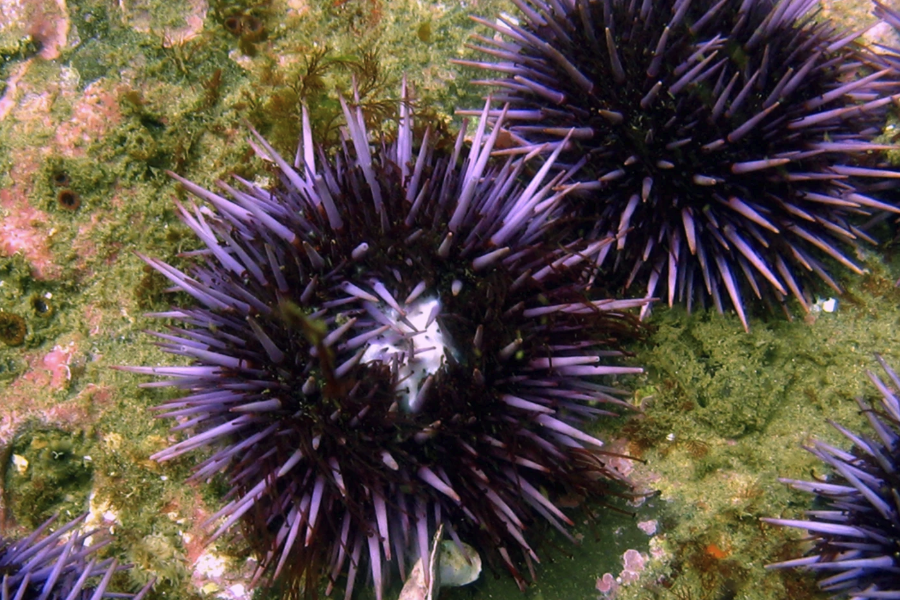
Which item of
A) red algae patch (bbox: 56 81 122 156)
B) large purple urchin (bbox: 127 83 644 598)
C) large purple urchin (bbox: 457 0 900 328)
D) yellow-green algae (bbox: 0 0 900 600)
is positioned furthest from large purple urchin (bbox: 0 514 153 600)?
large purple urchin (bbox: 457 0 900 328)

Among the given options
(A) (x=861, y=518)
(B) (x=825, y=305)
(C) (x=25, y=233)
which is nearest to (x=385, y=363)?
(A) (x=861, y=518)

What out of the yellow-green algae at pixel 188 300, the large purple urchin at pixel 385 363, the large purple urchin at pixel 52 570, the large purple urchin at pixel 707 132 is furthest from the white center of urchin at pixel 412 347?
the large purple urchin at pixel 52 570

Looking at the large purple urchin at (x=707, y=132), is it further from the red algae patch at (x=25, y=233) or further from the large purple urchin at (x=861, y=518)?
the red algae patch at (x=25, y=233)

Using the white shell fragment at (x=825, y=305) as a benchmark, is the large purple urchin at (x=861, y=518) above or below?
below

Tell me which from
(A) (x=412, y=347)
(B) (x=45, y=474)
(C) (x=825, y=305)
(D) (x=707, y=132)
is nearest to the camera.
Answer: (A) (x=412, y=347)

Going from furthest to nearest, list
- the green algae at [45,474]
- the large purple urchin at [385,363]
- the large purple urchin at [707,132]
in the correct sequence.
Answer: the green algae at [45,474] < the large purple urchin at [707,132] < the large purple urchin at [385,363]

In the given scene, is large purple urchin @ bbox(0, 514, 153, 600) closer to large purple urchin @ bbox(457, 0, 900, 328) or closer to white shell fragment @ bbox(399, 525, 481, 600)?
white shell fragment @ bbox(399, 525, 481, 600)

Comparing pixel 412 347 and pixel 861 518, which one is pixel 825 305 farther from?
pixel 412 347
